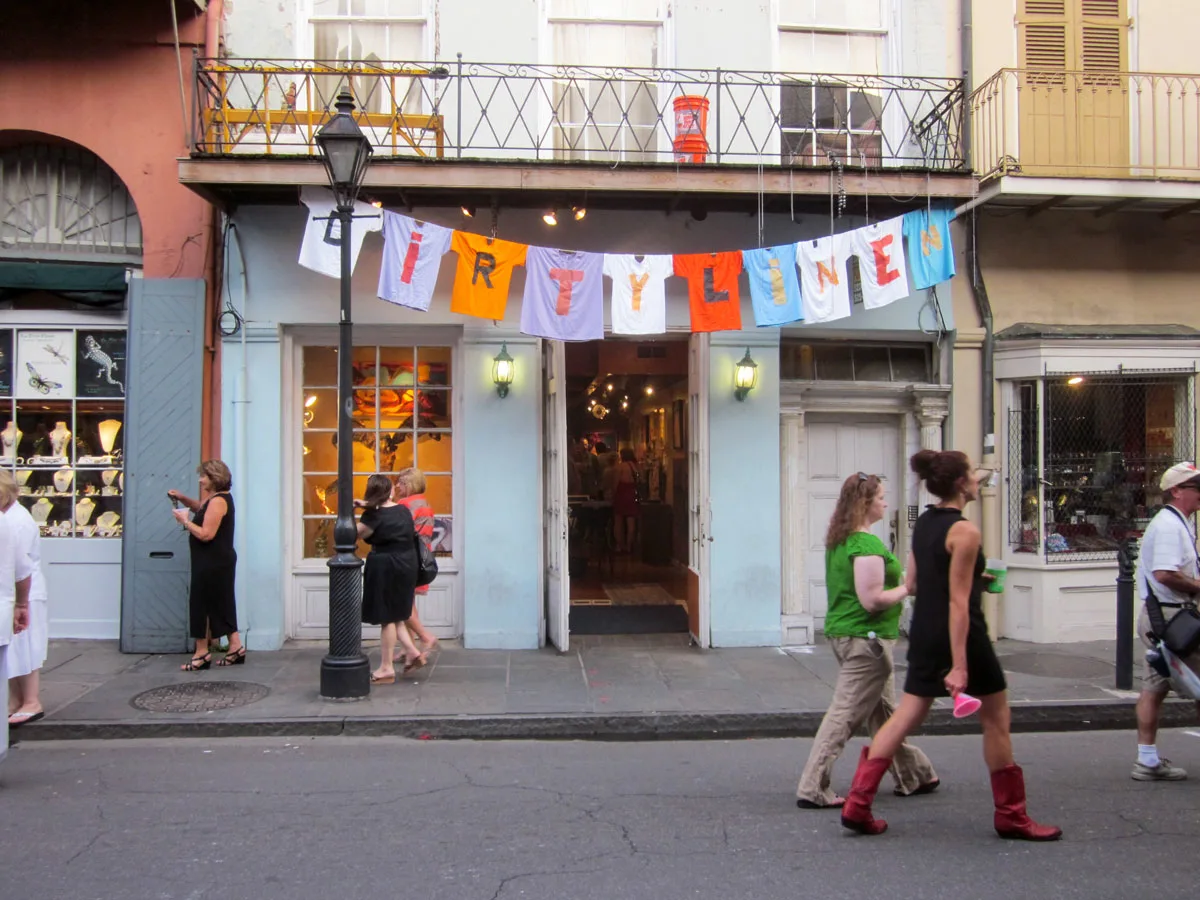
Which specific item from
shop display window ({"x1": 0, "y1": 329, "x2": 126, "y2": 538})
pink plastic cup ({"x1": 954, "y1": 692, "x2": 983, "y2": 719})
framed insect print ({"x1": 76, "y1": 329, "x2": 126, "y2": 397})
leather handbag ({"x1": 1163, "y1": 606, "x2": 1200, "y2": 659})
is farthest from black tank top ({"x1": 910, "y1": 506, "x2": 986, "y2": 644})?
framed insect print ({"x1": 76, "y1": 329, "x2": 126, "y2": 397})

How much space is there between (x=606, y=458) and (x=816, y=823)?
9.79 meters

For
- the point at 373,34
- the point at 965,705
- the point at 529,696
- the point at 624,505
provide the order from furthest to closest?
the point at 624,505
the point at 373,34
the point at 529,696
the point at 965,705

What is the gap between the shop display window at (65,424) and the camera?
9289 mm

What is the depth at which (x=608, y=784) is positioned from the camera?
5809mm

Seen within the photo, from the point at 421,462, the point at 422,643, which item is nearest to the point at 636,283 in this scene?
the point at 421,462

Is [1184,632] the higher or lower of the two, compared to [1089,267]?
lower

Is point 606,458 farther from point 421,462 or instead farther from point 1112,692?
point 1112,692

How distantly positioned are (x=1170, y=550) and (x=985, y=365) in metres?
4.36

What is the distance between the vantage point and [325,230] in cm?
825

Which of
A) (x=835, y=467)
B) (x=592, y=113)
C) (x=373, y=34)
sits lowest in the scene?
(x=835, y=467)

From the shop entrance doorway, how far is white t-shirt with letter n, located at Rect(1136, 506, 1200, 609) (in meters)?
4.12

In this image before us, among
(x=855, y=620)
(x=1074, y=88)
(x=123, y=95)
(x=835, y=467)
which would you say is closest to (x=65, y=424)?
(x=123, y=95)

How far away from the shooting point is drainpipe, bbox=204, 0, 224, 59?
29.6 ft

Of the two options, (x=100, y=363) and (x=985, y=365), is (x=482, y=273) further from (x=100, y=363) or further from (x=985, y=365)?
(x=985, y=365)
